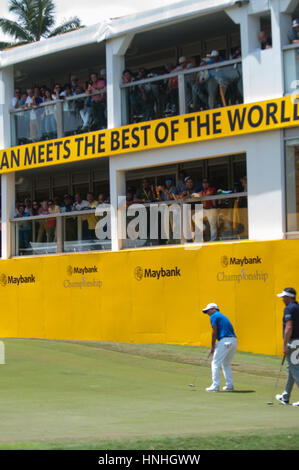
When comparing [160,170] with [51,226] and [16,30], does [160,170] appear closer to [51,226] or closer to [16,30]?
[51,226]

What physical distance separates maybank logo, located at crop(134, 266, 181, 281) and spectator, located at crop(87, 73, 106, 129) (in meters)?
4.77

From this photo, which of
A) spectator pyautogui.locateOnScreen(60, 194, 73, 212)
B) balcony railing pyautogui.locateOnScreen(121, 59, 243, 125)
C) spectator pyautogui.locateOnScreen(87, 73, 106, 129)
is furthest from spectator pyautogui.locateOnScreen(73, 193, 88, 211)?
balcony railing pyautogui.locateOnScreen(121, 59, 243, 125)

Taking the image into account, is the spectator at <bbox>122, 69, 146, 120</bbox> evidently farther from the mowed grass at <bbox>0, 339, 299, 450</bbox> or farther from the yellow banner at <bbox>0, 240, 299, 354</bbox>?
the mowed grass at <bbox>0, 339, 299, 450</bbox>

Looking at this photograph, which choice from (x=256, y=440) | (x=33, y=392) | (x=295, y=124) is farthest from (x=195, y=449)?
(x=295, y=124)

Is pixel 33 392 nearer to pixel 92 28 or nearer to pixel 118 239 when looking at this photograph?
pixel 118 239

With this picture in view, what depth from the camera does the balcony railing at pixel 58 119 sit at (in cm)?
2672

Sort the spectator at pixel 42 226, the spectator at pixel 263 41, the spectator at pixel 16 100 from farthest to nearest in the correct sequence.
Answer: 1. the spectator at pixel 16 100
2. the spectator at pixel 42 226
3. the spectator at pixel 263 41

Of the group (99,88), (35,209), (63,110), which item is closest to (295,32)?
(99,88)

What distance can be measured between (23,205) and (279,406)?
54.3 ft

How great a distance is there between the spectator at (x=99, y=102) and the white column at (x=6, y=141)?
12.9ft

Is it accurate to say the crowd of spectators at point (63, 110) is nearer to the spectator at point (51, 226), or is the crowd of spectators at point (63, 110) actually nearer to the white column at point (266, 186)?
the spectator at point (51, 226)

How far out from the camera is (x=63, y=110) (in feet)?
90.5

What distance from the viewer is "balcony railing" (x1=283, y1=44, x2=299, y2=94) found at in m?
21.3

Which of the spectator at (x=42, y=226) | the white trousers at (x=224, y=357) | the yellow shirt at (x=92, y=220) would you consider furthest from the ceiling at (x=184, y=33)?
the white trousers at (x=224, y=357)
